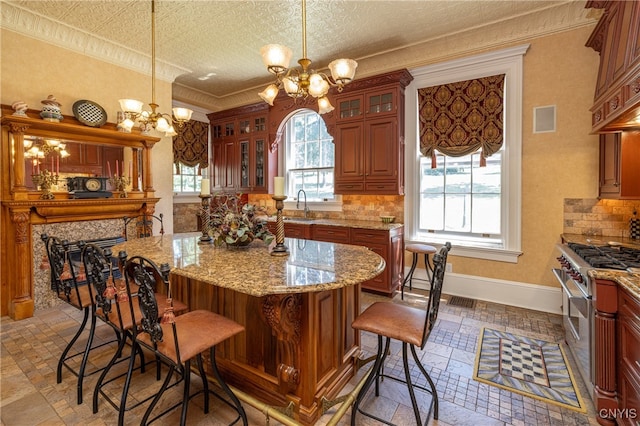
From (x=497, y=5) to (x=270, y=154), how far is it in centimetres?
376

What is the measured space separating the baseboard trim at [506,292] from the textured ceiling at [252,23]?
3.10 m

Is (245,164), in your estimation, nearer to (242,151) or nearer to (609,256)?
(242,151)

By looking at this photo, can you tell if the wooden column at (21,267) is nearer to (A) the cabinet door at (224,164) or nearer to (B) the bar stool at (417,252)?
(A) the cabinet door at (224,164)

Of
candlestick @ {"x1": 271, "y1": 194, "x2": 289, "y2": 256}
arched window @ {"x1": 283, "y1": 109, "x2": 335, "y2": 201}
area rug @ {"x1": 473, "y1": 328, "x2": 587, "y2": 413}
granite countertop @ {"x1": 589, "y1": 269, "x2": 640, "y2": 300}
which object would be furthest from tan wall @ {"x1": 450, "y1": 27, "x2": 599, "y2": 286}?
candlestick @ {"x1": 271, "y1": 194, "x2": 289, "y2": 256}

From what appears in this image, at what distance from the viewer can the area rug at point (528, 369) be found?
208 cm

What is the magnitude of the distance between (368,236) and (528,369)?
215 cm

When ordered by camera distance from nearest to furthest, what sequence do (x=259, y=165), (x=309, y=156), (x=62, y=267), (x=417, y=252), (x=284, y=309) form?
(x=284, y=309), (x=62, y=267), (x=417, y=252), (x=309, y=156), (x=259, y=165)

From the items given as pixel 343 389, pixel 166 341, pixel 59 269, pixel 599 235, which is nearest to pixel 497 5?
pixel 599 235

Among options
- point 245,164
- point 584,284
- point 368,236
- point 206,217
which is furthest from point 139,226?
point 584,284

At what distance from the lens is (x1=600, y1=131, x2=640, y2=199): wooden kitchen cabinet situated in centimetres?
249

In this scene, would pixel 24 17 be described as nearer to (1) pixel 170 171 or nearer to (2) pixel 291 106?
(1) pixel 170 171

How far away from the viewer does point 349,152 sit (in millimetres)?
4469

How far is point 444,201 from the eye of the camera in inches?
166

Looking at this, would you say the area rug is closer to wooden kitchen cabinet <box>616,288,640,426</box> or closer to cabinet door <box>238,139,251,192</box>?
wooden kitchen cabinet <box>616,288,640,426</box>
